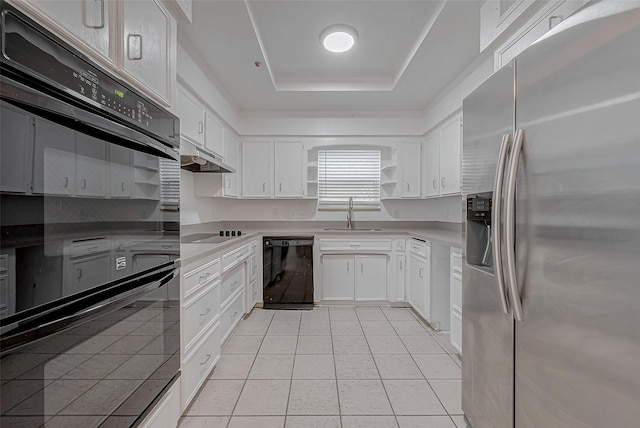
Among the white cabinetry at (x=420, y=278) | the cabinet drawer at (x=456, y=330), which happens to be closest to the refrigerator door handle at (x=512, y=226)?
the cabinet drawer at (x=456, y=330)

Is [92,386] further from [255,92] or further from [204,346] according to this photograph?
[255,92]

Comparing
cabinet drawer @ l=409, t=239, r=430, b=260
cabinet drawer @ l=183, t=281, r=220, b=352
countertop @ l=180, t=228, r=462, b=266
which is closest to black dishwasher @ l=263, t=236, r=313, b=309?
countertop @ l=180, t=228, r=462, b=266

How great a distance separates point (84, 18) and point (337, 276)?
10.7ft

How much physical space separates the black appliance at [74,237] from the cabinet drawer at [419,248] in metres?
2.54

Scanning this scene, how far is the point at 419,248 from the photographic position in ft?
10.7

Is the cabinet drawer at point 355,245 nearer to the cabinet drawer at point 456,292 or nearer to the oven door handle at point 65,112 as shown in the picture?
the cabinet drawer at point 456,292

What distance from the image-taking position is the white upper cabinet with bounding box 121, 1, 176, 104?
1.09m

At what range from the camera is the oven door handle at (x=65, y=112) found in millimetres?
629

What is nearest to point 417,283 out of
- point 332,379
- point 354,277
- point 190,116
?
→ point 354,277

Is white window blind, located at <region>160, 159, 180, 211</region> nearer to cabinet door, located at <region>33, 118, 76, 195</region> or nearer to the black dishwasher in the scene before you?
cabinet door, located at <region>33, 118, 76, 195</region>

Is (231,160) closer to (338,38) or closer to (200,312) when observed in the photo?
(338,38)

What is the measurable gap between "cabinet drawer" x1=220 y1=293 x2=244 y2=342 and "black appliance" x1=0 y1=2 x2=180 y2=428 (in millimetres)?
1307

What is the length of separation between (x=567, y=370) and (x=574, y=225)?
16.7 inches

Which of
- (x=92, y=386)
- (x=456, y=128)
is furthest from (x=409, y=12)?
(x=92, y=386)
